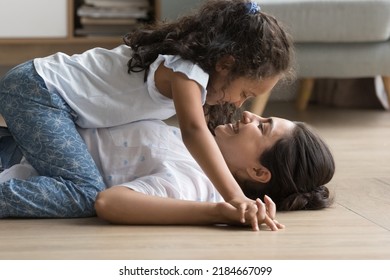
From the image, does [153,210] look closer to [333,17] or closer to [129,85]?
[129,85]

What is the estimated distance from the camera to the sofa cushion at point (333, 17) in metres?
2.99

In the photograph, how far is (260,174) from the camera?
1622mm

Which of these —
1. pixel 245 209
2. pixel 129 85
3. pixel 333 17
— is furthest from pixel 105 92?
pixel 333 17

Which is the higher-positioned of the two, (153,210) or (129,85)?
(129,85)

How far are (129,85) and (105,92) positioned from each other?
5cm

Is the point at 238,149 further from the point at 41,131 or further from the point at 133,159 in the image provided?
the point at 41,131

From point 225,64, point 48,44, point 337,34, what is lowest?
point 48,44

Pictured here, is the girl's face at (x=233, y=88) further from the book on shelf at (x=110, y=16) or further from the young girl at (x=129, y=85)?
the book on shelf at (x=110, y=16)

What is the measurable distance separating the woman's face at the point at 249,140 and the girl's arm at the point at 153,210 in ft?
0.61

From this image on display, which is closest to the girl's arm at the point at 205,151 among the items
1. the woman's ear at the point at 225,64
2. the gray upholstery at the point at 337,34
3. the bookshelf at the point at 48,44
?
the woman's ear at the point at 225,64

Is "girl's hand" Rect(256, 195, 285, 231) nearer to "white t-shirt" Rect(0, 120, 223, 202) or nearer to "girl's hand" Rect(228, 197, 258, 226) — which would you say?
"girl's hand" Rect(228, 197, 258, 226)

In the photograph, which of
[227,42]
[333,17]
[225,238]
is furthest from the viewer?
[333,17]
